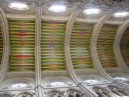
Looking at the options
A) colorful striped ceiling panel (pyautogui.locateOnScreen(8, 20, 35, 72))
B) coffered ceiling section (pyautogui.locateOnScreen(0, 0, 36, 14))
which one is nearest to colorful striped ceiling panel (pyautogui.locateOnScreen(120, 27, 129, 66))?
colorful striped ceiling panel (pyautogui.locateOnScreen(8, 20, 35, 72))

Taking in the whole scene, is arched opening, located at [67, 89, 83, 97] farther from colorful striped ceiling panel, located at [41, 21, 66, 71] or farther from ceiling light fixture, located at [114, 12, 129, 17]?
ceiling light fixture, located at [114, 12, 129, 17]

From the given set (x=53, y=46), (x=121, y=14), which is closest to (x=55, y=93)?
(x=53, y=46)

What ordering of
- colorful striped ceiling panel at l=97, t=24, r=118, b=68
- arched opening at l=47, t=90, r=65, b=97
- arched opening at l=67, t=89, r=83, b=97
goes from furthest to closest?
colorful striped ceiling panel at l=97, t=24, r=118, b=68
arched opening at l=67, t=89, r=83, b=97
arched opening at l=47, t=90, r=65, b=97

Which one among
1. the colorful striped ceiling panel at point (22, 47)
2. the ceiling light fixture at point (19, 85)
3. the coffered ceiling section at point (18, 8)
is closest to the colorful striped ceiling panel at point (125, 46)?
the colorful striped ceiling panel at point (22, 47)

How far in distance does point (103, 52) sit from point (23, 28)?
27.3ft

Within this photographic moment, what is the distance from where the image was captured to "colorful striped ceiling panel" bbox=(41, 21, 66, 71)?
1515cm

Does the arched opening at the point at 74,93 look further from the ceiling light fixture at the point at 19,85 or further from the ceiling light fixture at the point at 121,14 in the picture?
the ceiling light fixture at the point at 121,14

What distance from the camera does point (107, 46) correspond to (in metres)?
17.4

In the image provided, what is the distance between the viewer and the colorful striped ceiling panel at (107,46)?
16.7 meters

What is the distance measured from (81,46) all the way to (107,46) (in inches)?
117

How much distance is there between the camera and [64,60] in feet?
51.5

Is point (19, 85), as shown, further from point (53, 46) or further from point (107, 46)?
point (107, 46)

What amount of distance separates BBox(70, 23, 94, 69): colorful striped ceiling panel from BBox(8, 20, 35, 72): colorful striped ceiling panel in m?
3.87

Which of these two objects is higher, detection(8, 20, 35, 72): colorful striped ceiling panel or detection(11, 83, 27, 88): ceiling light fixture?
detection(8, 20, 35, 72): colorful striped ceiling panel
